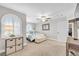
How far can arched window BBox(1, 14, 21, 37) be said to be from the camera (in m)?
3.54

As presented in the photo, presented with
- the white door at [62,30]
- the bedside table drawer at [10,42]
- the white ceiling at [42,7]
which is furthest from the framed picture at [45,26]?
the bedside table drawer at [10,42]

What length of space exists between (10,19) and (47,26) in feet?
15.1

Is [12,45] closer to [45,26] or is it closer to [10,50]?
[10,50]

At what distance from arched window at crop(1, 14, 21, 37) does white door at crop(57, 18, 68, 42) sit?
12.3ft

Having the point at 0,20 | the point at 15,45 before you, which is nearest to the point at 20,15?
the point at 0,20

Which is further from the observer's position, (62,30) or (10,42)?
(62,30)

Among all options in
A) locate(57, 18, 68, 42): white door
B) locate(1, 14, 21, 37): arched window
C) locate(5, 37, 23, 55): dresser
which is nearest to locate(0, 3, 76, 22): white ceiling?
locate(1, 14, 21, 37): arched window

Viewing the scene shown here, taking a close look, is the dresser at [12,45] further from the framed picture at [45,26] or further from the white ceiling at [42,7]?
the framed picture at [45,26]

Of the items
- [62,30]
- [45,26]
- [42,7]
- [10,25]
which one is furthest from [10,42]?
[45,26]

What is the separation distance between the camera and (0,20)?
325 centimetres

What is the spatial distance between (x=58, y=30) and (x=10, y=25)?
4347 millimetres

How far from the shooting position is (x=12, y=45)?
3.23 meters

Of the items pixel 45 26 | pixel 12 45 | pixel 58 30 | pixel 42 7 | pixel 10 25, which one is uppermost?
pixel 42 7

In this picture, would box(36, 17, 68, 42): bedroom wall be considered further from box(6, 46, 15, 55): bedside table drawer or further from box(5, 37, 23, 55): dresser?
box(6, 46, 15, 55): bedside table drawer
